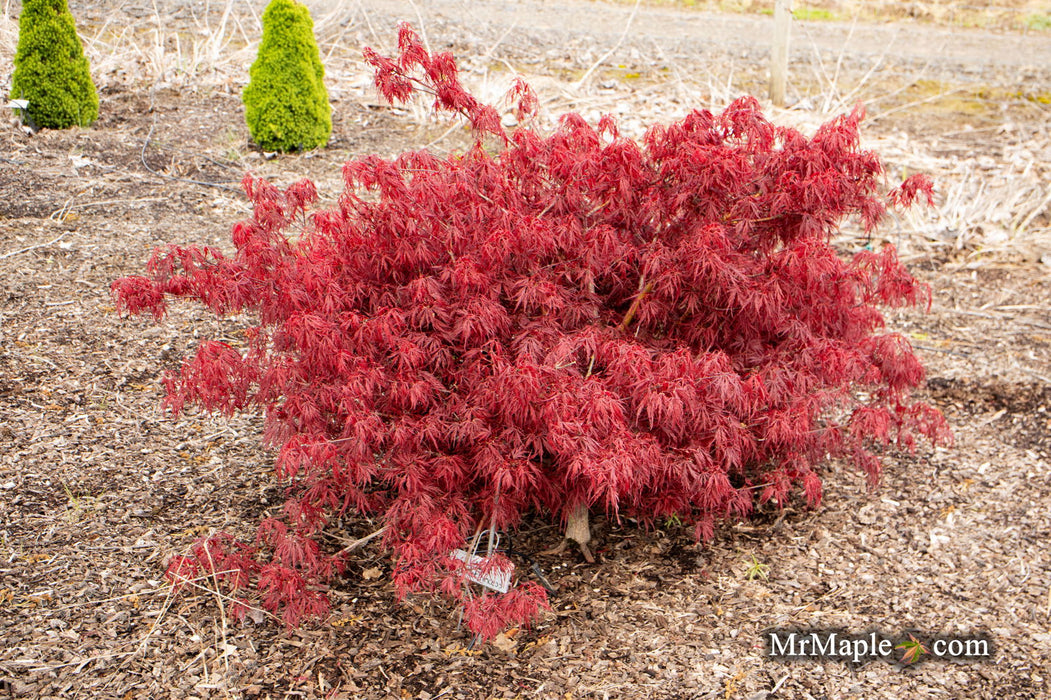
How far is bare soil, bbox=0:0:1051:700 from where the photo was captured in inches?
113

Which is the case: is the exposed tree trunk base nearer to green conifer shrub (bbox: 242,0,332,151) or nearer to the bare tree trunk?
the bare tree trunk

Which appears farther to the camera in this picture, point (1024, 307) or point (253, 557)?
point (1024, 307)

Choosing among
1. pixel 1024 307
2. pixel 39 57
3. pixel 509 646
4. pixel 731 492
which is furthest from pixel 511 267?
pixel 39 57

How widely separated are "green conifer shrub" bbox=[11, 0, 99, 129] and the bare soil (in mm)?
1092

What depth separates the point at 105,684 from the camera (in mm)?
2715

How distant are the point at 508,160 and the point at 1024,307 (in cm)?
402

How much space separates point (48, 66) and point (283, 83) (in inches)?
65.5

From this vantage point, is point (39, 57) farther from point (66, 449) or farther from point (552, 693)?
point (552, 693)

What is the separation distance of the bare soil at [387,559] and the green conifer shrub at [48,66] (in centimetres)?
109

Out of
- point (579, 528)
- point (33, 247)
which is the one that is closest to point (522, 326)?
point (579, 528)

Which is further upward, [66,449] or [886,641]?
[66,449]

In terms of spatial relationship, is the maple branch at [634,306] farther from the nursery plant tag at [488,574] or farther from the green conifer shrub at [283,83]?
the green conifer shrub at [283,83]

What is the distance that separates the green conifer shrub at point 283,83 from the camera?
668 cm

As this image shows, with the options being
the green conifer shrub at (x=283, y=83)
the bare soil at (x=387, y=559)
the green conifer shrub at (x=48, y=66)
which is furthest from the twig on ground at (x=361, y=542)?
the green conifer shrub at (x=48, y=66)
